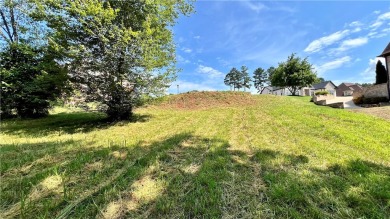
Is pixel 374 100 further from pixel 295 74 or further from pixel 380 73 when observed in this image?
pixel 295 74

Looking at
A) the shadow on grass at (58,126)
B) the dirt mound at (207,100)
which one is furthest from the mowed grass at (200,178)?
the dirt mound at (207,100)

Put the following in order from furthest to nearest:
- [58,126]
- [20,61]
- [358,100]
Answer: [358,100] → [20,61] → [58,126]

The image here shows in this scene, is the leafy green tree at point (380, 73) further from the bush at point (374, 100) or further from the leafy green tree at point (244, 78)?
the leafy green tree at point (244, 78)

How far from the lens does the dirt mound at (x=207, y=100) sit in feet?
45.0

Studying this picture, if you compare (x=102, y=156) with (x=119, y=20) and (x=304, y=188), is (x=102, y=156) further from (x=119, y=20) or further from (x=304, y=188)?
(x=119, y=20)

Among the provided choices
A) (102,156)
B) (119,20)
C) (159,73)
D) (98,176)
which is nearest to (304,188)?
(98,176)

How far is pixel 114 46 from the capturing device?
21.0ft

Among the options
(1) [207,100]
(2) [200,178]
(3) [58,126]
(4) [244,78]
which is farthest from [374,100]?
(4) [244,78]

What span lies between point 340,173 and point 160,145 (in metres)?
3.26

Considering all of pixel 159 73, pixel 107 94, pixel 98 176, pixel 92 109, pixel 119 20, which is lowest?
pixel 98 176

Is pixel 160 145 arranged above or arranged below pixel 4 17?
below

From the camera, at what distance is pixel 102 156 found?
3.60 metres

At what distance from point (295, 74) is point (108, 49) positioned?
25.2 meters

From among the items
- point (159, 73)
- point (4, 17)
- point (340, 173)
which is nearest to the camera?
point (340, 173)
